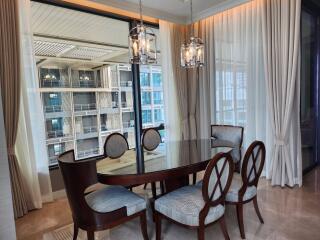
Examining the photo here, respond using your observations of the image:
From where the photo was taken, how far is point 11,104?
2799 millimetres

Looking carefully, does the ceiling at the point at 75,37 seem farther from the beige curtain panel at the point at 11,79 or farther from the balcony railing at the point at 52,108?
the balcony railing at the point at 52,108

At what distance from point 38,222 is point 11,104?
1.46 meters

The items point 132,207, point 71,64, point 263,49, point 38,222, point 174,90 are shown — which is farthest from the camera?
point 174,90

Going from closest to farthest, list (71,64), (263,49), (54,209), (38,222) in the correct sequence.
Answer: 1. (38,222)
2. (54,209)
3. (263,49)
4. (71,64)

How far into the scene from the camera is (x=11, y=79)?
2.80 m

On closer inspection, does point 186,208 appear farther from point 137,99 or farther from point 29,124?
point 137,99

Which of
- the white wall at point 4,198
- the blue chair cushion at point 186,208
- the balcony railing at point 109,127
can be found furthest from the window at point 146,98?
the white wall at point 4,198

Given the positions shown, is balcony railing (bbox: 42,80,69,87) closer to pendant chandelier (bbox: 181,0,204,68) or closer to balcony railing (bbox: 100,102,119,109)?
balcony railing (bbox: 100,102,119,109)

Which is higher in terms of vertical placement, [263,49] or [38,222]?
[263,49]

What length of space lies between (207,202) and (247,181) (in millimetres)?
587

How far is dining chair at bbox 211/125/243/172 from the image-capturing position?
3.08 m

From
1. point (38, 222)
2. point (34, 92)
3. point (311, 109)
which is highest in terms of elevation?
point (34, 92)

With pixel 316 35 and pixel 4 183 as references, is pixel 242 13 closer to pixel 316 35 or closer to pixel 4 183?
pixel 316 35

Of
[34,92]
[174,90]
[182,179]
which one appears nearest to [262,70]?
[174,90]
